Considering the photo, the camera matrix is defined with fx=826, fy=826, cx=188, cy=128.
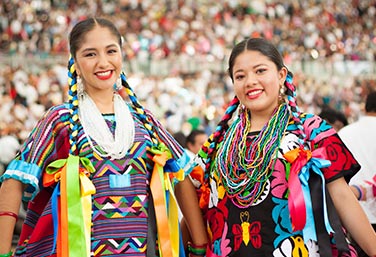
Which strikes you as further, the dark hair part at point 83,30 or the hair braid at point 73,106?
the dark hair part at point 83,30

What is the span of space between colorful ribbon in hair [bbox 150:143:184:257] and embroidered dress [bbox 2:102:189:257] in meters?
0.04

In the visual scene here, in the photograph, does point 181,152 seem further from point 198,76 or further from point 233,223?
point 198,76

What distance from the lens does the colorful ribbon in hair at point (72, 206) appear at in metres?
3.29

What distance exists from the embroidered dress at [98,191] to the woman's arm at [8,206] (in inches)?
1.5

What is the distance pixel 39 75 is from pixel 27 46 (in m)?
1.73

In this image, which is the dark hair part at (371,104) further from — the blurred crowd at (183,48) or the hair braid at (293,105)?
the blurred crowd at (183,48)

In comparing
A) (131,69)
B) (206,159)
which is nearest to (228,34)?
(131,69)

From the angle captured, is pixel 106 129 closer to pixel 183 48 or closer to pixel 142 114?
pixel 142 114

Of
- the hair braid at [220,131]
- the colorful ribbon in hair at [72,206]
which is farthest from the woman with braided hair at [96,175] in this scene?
the hair braid at [220,131]

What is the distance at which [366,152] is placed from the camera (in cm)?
470

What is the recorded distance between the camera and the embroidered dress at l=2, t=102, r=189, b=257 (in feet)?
11.0

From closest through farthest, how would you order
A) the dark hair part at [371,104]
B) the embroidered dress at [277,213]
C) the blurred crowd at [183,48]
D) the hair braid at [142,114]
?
1. the embroidered dress at [277,213]
2. the hair braid at [142,114]
3. the dark hair part at [371,104]
4. the blurred crowd at [183,48]

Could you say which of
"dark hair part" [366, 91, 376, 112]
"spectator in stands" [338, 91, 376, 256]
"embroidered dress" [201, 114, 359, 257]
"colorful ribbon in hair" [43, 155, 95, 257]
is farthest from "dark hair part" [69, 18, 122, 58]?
"dark hair part" [366, 91, 376, 112]

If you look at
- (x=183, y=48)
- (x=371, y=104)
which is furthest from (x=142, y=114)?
(x=183, y=48)
